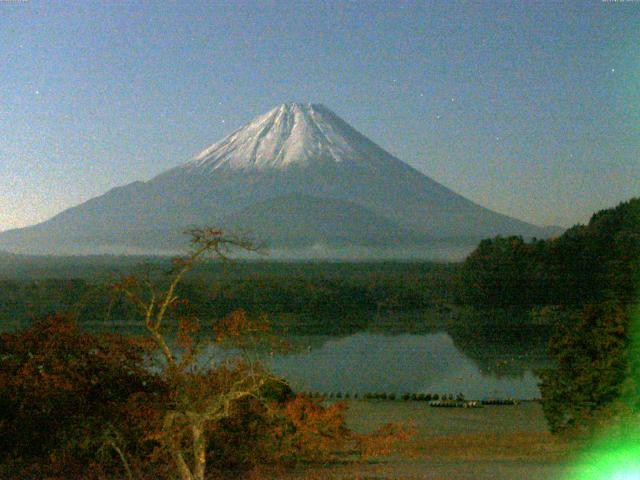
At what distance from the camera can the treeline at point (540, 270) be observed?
45156mm

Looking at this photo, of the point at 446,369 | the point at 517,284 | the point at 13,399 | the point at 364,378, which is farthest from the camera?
the point at 517,284

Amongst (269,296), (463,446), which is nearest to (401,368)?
(463,446)

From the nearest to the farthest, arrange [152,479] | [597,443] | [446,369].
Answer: [152,479]
[597,443]
[446,369]

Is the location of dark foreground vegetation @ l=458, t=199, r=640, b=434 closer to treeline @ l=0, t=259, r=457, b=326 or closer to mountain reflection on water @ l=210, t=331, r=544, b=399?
treeline @ l=0, t=259, r=457, b=326

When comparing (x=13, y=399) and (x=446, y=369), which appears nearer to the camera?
(x=13, y=399)

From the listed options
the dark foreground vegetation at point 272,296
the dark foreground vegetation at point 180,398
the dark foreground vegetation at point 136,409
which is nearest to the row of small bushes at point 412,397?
the dark foreground vegetation at point 180,398

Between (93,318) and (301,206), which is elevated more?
(301,206)

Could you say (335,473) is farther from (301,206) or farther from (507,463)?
(301,206)

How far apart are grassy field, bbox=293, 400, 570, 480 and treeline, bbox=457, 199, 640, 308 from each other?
2852cm

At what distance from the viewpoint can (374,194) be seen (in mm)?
90875

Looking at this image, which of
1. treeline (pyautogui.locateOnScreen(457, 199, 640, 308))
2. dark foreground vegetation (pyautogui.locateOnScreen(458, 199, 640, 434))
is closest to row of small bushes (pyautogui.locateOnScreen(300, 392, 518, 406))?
dark foreground vegetation (pyautogui.locateOnScreen(458, 199, 640, 434))

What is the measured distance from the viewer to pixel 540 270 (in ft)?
149

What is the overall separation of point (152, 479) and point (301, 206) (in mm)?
81757

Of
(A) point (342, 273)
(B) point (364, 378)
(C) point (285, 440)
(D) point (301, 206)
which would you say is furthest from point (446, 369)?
(D) point (301, 206)
